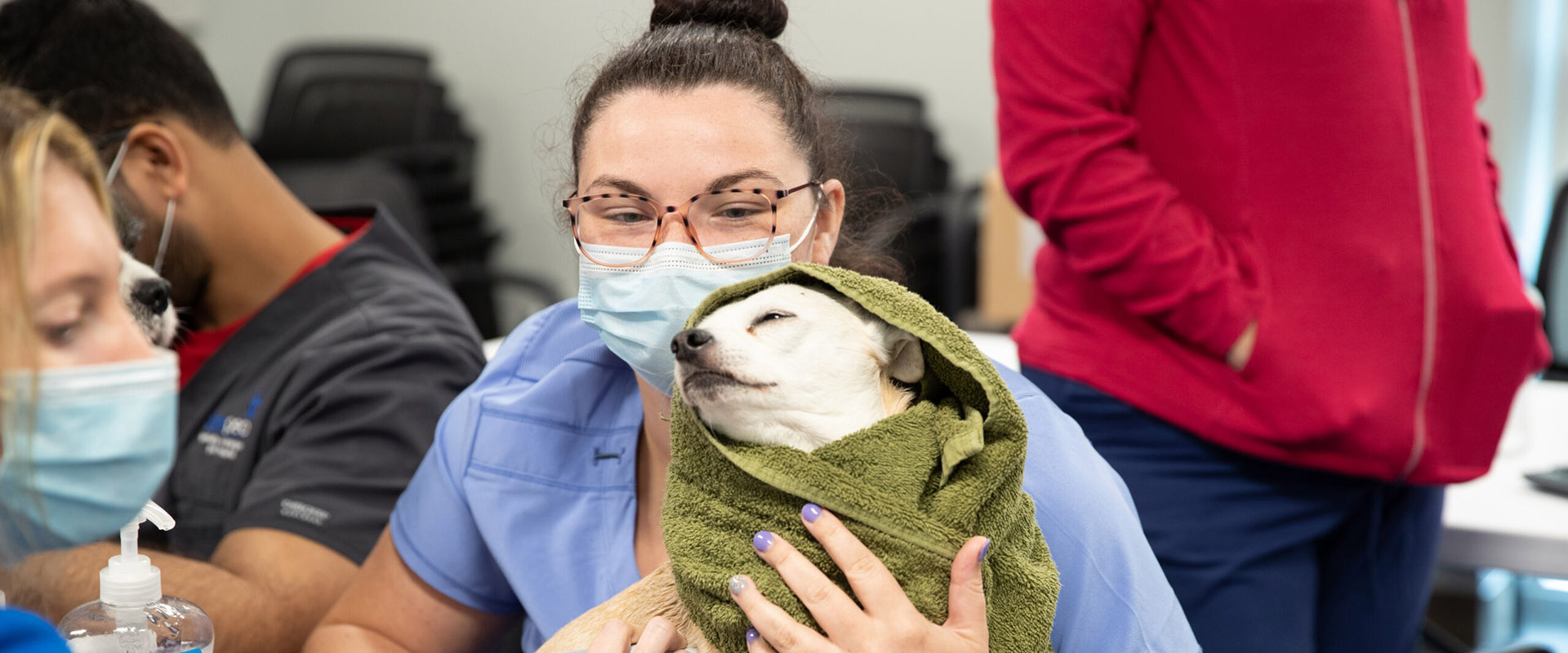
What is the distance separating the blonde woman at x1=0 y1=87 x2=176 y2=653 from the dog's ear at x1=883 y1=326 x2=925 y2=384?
41 centimetres

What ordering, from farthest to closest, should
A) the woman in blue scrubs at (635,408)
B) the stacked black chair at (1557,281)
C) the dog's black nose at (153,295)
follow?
the stacked black chair at (1557,281) → the dog's black nose at (153,295) → the woman in blue scrubs at (635,408)

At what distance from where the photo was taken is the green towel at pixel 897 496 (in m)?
0.69

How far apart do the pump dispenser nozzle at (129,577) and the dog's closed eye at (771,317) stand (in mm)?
391

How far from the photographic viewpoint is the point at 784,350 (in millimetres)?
736

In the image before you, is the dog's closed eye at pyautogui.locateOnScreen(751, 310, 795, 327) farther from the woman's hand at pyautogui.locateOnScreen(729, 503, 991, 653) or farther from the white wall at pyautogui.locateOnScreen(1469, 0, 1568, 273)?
the white wall at pyautogui.locateOnScreen(1469, 0, 1568, 273)

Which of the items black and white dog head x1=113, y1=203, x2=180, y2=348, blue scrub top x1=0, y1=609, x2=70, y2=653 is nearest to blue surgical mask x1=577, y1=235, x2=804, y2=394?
black and white dog head x1=113, y1=203, x2=180, y2=348

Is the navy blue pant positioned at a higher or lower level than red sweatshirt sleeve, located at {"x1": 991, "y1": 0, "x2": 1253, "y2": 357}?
lower

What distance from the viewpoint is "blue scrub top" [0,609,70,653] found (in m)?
0.51

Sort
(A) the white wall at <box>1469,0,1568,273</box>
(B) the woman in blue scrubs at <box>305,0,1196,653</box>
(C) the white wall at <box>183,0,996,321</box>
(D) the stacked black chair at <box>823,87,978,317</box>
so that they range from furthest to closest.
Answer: (C) the white wall at <box>183,0,996,321</box>, (D) the stacked black chair at <box>823,87,978,317</box>, (A) the white wall at <box>1469,0,1568,273</box>, (B) the woman in blue scrubs at <box>305,0,1196,653</box>

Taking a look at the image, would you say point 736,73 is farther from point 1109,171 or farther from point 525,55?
point 525,55

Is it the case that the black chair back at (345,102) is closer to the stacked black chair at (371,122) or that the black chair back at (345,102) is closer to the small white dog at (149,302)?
the stacked black chair at (371,122)

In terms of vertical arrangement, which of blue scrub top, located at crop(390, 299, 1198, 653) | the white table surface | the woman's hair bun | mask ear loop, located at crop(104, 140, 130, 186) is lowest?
the white table surface

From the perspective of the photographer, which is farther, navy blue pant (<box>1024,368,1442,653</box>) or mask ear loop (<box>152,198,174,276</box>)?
mask ear loop (<box>152,198,174,276</box>)

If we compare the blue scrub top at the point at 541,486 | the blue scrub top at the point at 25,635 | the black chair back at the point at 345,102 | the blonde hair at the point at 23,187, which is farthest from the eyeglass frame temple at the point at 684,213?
the black chair back at the point at 345,102
